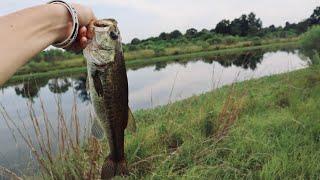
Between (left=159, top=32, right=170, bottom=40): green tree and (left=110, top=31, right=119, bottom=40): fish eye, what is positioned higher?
(left=110, top=31, right=119, bottom=40): fish eye

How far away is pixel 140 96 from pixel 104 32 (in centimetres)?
1563

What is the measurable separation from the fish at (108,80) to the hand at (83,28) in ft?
0.11

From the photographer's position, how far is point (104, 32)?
6.08ft

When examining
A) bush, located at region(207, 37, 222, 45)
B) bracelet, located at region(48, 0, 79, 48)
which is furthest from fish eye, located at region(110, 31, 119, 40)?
bush, located at region(207, 37, 222, 45)

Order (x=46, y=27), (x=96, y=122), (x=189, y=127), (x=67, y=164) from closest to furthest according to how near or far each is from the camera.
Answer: (x=46, y=27), (x=96, y=122), (x=67, y=164), (x=189, y=127)

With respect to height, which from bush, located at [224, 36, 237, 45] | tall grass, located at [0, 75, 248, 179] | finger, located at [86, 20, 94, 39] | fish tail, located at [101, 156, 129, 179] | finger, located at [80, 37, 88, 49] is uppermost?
finger, located at [86, 20, 94, 39]

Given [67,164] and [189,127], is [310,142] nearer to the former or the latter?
[189,127]

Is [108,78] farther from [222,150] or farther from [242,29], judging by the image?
[242,29]

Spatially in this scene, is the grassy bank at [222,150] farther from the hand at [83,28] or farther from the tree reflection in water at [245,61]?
the tree reflection in water at [245,61]

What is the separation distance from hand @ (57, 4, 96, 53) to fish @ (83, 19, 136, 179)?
33 millimetres

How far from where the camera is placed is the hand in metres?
1.45

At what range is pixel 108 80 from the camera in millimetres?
2090

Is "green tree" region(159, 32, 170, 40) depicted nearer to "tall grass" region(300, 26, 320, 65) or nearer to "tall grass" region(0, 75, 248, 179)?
"tall grass" region(300, 26, 320, 65)

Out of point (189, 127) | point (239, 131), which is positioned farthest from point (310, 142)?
point (189, 127)
